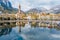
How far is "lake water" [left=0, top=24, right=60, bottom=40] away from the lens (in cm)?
371

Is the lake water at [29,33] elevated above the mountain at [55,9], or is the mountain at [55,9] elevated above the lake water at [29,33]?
the mountain at [55,9]

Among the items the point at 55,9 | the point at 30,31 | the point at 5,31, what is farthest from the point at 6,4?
the point at 55,9

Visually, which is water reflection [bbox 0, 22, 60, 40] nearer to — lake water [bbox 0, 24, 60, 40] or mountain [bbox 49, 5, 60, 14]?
lake water [bbox 0, 24, 60, 40]

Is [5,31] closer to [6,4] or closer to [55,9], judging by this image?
[6,4]

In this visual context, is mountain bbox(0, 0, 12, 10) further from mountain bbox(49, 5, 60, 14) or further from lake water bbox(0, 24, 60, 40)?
mountain bbox(49, 5, 60, 14)

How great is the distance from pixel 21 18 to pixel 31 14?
25 cm

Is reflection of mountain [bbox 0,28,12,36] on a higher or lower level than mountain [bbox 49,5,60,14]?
lower

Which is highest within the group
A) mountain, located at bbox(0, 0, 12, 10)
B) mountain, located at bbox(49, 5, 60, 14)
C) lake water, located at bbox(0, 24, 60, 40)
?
mountain, located at bbox(0, 0, 12, 10)

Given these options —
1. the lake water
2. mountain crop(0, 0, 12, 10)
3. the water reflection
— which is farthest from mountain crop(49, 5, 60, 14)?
mountain crop(0, 0, 12, 10)

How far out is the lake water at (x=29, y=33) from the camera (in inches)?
146

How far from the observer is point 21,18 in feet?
12.3

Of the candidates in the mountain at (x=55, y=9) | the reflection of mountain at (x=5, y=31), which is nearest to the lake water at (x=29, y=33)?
the reflection of mountain at (x=5, y=31)

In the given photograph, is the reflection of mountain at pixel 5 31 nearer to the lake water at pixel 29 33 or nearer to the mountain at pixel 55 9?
the lake water at pixel 29 33

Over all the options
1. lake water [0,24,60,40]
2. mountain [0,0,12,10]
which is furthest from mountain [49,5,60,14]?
mountain [0,0,12,10]
